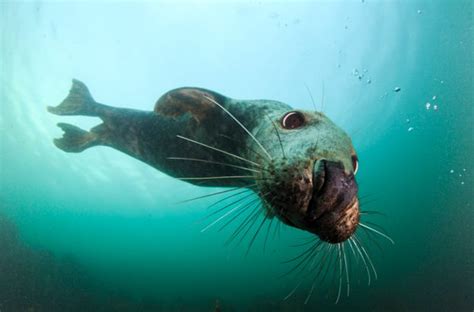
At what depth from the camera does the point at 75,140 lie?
611 cm

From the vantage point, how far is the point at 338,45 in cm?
1355

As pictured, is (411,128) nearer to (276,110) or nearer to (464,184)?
(464,184)

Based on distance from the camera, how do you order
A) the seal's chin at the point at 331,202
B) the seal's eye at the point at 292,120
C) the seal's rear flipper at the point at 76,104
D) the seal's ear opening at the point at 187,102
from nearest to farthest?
the seal's chin at the point at 331,202
the seal's eye at the point at 292,120
the seal's ear opening at the point at 187,102
the seal's rear flipper at the point at 76,104

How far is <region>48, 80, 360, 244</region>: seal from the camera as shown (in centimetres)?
197

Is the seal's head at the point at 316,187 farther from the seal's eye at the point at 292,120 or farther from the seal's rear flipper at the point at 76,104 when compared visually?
the seal's rear flipper at the point at 76,104

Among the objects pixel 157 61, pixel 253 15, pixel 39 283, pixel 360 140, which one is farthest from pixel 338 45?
pixel 39 283

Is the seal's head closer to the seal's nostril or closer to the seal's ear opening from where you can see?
the seal's nostril

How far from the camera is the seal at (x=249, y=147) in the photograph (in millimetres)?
1974

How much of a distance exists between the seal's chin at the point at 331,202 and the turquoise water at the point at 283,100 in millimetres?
1119

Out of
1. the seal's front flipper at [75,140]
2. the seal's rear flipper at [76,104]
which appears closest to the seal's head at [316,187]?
the seal's front flipper at [75,140]

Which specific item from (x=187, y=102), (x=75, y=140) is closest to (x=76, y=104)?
(x=75, y=140)

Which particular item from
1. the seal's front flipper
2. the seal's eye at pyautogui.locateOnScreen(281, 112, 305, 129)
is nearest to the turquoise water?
the seal's eye at pyautogui.locateOnScreen(281, 112, 305, 129)

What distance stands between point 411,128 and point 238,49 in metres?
15.0

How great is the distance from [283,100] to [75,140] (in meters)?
11.5
